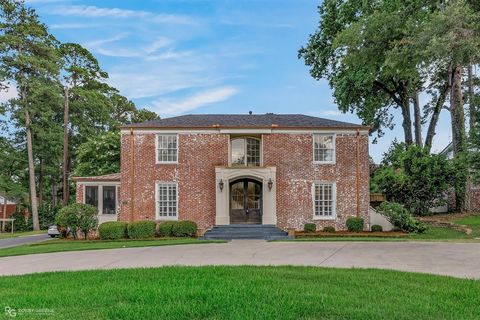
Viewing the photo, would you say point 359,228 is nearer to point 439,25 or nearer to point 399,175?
point 399,175

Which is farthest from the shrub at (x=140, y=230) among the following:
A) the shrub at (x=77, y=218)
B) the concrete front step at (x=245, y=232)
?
the concrete front step at (x=245, y=232)

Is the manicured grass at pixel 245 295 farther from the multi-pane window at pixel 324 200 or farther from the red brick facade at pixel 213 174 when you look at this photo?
the multi-pane window at pixel 324 200

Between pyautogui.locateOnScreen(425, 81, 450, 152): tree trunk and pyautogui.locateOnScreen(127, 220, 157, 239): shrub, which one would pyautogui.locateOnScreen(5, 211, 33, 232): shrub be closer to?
pyautogui.locateOnScreen(127, 220, 157, 239): shrub

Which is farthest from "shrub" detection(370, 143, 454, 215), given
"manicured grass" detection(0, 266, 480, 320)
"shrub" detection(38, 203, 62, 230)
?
"shrub" detection(38, 203, 62, 230)

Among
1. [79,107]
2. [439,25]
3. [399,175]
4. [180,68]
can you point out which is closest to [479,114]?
[399,175]

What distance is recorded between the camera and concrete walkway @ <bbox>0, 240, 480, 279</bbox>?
9189 mm

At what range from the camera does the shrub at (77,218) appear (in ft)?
63.2

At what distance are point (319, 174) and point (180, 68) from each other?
8.70 metres

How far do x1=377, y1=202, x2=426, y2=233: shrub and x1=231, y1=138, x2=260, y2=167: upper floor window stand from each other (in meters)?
6.87

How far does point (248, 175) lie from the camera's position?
66.6ft

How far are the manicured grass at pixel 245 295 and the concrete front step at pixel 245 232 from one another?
1086 centimetres

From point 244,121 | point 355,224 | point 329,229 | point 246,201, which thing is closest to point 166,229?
point 246,201

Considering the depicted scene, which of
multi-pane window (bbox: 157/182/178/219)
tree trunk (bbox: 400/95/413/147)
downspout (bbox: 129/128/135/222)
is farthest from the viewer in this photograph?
→ tree trunk (bbox: 400/95/413/147)

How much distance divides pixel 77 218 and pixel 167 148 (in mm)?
5465
